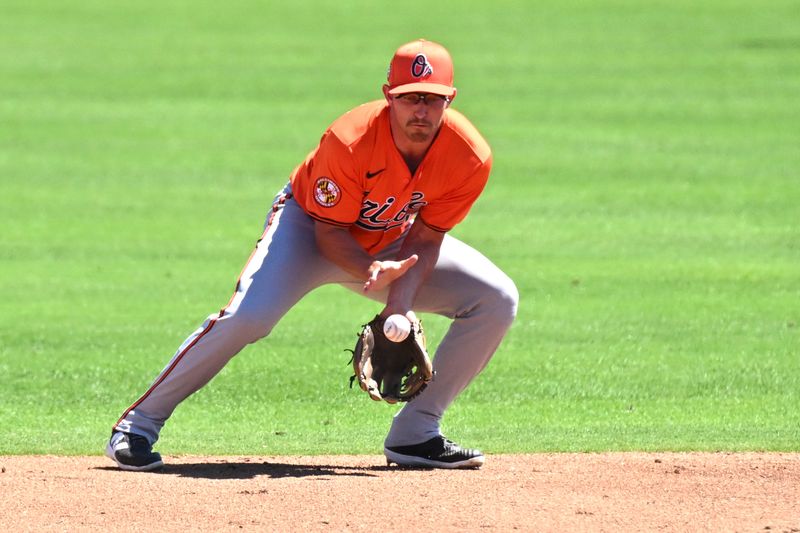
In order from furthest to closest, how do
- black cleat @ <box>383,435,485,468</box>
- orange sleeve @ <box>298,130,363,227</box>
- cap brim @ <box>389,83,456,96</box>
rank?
black cleat @ <box>383,435,485,468</box> < orange sleeve @ <box>298,130,363,227</box> < cap brim @ <box>389,83,456,96</box>

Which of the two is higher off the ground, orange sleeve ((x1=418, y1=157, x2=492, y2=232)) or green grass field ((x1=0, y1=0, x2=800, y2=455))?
orange sleeve ((x1=418, y1=157, x2=492, y2=232))

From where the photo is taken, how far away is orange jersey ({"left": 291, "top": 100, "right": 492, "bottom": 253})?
19.2ft

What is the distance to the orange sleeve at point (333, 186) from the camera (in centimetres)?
581

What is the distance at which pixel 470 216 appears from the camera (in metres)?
13.1

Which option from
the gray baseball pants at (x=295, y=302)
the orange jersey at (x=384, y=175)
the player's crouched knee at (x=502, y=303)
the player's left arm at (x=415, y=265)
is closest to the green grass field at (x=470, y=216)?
the gray baseball pants at (x=295, y=302)

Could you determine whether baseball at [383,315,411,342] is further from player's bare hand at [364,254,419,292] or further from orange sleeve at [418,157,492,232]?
orange sleeve at [418,157,492,232]

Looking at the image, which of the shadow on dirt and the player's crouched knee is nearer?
the shadow on dirt

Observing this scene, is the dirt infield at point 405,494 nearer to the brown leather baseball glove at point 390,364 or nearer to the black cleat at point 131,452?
the black cleat at point 131,452

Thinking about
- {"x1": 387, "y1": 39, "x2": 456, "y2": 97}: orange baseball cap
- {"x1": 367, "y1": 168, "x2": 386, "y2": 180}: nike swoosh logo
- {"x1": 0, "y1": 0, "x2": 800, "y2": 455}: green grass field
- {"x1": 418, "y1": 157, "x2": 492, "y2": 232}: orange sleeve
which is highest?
{"x1": 387, "y1": 39, "x2": 456, "y2": 97}: orange baseball cap

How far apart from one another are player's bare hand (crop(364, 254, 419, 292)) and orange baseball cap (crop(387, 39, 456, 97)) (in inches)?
27.4

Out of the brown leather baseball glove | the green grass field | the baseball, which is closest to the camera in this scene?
the baseball

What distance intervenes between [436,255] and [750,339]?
140 inches

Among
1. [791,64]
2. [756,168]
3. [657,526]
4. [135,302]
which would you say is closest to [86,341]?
[135,302]

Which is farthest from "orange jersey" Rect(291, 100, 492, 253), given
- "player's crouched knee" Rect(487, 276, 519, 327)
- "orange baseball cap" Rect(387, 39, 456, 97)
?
"player's crouched knee" Rect(487, 276, 519, 327)
